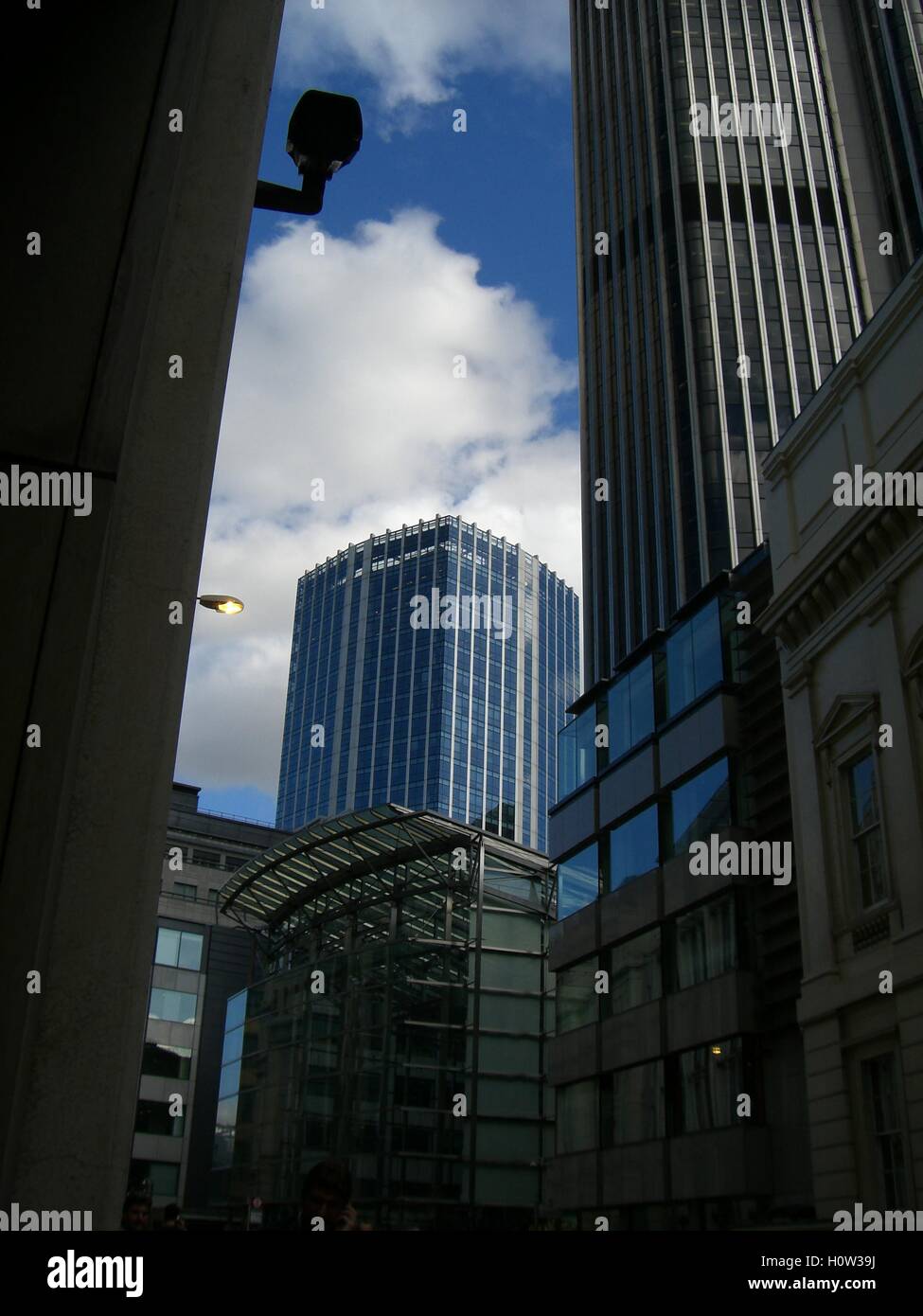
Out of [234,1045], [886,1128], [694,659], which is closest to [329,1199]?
[886,1128]

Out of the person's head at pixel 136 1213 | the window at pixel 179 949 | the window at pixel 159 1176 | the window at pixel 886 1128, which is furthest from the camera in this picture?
the window at pixel 179 949

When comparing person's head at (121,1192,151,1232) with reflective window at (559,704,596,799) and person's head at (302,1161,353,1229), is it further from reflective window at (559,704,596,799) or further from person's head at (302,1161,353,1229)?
reflective window at (559,704,596,799)

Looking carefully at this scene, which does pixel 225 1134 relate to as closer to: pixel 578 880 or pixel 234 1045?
pixel 234 1045

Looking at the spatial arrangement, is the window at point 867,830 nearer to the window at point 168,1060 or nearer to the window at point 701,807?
the window at point 701,807

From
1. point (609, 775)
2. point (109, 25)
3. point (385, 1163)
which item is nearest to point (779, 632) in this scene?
point (609, 775)

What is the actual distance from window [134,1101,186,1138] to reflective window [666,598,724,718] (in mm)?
39791

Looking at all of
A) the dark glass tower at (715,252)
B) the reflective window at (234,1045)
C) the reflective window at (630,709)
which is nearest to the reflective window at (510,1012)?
the reflective window at (630,709)

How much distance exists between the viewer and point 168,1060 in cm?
5903

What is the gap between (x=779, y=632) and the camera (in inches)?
918

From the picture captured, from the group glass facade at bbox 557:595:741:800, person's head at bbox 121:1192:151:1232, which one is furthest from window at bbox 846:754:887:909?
person's head at bbox 121:1192:151:1232

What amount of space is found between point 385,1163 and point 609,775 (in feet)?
48.4

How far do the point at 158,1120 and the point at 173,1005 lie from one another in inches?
228

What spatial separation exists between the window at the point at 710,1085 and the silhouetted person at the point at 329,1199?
2267 centimetres

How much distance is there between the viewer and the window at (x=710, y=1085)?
26203 millimetres
